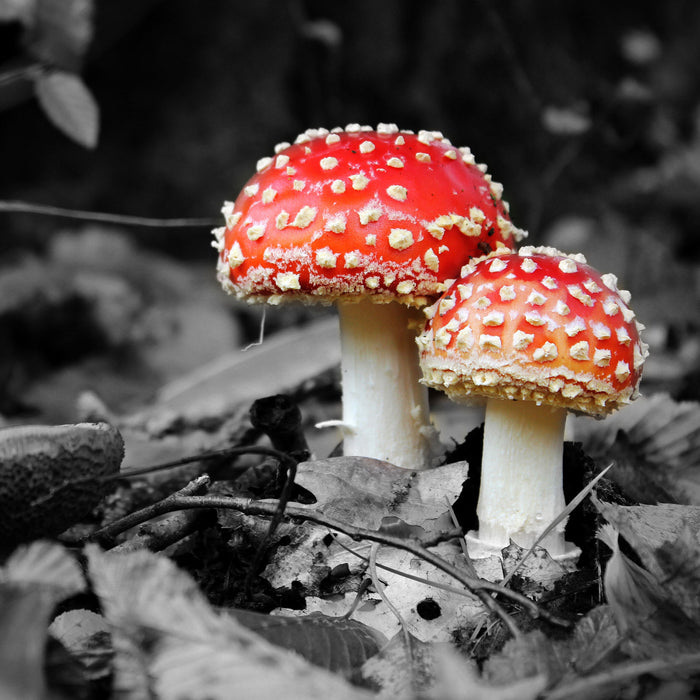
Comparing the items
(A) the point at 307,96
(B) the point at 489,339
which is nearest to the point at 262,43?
(A) the point at 307,96

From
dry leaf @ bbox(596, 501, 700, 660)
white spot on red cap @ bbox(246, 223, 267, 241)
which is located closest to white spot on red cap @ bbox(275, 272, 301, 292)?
white spot on red cap @ bbox(246, 223, 267, 241)

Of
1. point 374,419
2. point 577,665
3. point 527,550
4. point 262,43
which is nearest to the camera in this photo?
point 577,665

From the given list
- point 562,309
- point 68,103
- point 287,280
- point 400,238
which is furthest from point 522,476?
point 68,103

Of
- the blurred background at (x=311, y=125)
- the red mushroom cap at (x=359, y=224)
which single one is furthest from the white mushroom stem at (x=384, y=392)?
the blurred background at (x=311, y=125)

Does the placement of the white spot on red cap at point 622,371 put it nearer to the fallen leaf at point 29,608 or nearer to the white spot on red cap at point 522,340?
the white spot on red cap at point 522,340

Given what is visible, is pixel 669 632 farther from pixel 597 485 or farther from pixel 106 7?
pixel 106 7

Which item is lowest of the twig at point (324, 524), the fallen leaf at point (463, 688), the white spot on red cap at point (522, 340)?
the twig at point (324, 524)

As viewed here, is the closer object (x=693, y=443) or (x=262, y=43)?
(x=693, y=443)
